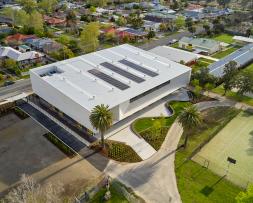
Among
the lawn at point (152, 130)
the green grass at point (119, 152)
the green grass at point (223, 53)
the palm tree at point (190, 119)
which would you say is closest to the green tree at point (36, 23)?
the green grass at point (223, 53)

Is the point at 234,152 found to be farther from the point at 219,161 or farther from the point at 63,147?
the point at 63,147

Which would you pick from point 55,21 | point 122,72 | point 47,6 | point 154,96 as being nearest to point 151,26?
point 55,21

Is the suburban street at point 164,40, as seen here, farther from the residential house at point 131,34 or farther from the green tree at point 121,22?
the green tree at point 121,22

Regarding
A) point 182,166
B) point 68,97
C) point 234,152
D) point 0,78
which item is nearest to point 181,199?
point 182,166

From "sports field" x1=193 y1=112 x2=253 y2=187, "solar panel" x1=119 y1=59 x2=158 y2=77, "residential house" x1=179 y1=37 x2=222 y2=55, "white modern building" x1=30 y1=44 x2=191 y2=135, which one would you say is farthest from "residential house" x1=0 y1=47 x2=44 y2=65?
"sports field" x1=193 y1=112 x2=253 y2=187

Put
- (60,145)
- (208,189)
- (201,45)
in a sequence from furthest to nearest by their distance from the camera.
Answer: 1. (201,45)
2. (60,145)
3. (208,189)

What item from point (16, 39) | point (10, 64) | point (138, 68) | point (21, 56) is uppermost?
point (138, 68)

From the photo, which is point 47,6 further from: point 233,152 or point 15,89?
point 233,152
